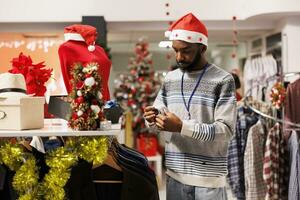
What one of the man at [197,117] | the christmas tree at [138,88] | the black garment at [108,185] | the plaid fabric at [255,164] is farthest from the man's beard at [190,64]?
the christmas tree at [138,88]

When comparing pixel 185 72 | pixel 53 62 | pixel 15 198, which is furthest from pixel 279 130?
pixel 53 62

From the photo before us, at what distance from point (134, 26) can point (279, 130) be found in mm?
2929

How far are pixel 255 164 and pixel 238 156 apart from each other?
239 mm

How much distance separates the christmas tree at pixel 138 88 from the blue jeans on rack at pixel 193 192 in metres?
3.57

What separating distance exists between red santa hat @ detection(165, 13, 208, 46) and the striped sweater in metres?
0.15

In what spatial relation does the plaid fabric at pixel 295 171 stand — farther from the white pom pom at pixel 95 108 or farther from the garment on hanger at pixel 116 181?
the white pom pom at pixel 95 108

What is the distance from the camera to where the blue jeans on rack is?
1632 mm

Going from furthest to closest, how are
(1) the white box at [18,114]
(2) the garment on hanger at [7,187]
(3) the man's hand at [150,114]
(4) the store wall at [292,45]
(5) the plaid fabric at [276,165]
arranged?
1. (4) the store wall at [292,45]
2. (5) the plaid fabric at [276,165]
3. (3) the man's hand at [150,114]
4. (2) the garment on hanger at [7,187]
5. (1) the white box at [18,114]

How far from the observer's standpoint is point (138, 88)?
5367mm

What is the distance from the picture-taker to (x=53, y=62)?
16.3 ft

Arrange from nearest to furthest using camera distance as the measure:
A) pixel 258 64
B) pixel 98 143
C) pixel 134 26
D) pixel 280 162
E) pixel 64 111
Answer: pixel 98 143 < pixel 64 111 < pixel 280 162 < pixel 258 64 < pixel 134 26

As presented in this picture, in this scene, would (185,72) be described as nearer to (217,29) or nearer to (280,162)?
(280,162)

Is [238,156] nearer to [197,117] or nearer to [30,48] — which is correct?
[197,117]

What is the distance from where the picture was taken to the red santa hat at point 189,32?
171 cm
